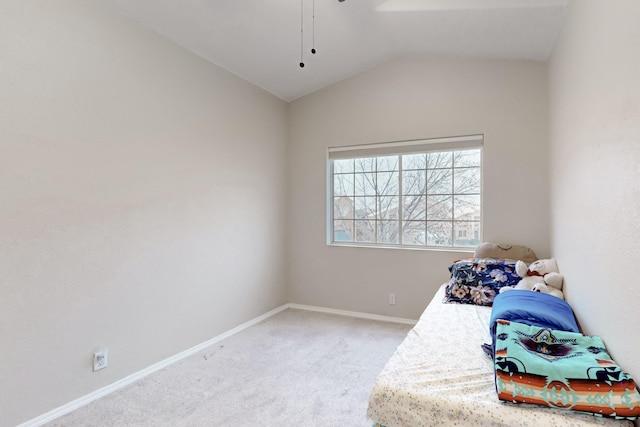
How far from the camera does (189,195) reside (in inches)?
109

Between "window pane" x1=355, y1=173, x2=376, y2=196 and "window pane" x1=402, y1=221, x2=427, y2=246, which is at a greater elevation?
"window pane" x1=355, y1=173, x2=376, y2=196

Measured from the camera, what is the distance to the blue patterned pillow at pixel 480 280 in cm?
257

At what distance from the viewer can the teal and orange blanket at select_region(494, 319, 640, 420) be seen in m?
1.09

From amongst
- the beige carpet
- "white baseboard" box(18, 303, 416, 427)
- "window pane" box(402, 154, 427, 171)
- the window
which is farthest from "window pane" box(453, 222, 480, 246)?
the beige carpet

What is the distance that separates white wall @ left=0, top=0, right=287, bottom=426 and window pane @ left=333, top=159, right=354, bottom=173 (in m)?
1.26

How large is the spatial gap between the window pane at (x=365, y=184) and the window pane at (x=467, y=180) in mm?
904

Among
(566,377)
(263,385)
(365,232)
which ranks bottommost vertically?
(263,385)

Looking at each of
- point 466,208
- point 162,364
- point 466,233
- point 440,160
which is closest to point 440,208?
point 466,208

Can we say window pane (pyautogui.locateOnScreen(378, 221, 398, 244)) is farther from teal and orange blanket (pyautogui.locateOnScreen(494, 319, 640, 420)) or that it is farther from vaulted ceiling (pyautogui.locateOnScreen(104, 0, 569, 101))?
teal and orange blanket (pyautogui.locateOnScreen(494, 319, 640, 420))

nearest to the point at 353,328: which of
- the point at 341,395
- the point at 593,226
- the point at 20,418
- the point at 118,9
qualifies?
the point at 341,395

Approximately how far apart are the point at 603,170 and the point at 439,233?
2.05m

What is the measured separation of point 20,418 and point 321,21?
3.34 meters

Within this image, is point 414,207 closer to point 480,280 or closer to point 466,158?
point 466,158

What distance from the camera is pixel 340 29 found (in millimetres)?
2834
